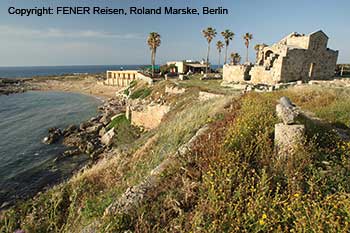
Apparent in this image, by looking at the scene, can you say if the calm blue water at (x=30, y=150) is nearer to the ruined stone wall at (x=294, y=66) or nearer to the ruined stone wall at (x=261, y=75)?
the ruined stone wall at (x=261, y=75)

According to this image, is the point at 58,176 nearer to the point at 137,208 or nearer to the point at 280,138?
the point at 137,208

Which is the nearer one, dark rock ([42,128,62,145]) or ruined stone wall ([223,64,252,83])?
dark rock ([42,128,62,145])

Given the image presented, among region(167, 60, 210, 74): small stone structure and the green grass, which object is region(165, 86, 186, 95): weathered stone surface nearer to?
the green grass

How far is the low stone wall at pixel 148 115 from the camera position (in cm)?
2390

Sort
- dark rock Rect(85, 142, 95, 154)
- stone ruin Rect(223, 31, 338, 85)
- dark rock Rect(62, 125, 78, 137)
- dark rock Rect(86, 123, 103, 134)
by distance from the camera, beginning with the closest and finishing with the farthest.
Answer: dark rock Rect(85, 142, 95, 154) → stone ruin Rect(223, 31, 338, 85) → dark rock Rect(62, 125, 78, 137) → dark rock Rect(86, 123, 103, 134)

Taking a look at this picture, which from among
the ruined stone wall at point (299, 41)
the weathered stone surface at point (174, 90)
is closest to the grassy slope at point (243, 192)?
the weathered stone surface at point (174, 90)

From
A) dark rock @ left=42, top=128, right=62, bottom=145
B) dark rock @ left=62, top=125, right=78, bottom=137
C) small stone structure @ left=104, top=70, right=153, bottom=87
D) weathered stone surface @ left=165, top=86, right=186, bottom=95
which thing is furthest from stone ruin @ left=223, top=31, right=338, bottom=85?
small stone structure @ left=104, top=70, right=153, bottom=87

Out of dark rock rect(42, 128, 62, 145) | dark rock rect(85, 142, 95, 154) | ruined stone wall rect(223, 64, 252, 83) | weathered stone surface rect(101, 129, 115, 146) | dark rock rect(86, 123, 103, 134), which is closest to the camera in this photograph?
dark rock rect(85, 142, 95, 154)

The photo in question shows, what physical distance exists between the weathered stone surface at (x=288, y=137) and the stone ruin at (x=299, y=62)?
68.8 feet

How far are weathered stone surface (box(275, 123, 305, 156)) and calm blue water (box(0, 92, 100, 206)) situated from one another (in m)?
16.0

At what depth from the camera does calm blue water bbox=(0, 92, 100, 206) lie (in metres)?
16.5

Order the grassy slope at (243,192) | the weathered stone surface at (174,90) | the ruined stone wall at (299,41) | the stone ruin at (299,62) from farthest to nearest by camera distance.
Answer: the weathered stone surface at (174,90) → the ruined stone wall at (299,41) → the stone ruin at (299,62) → the grassy slope at (243,192)

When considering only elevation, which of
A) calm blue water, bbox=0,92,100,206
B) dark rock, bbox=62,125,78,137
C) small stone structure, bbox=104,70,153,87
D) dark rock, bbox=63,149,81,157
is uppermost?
small stone structure, bbox=104,70,153,87

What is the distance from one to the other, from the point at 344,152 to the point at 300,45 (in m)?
25.2
